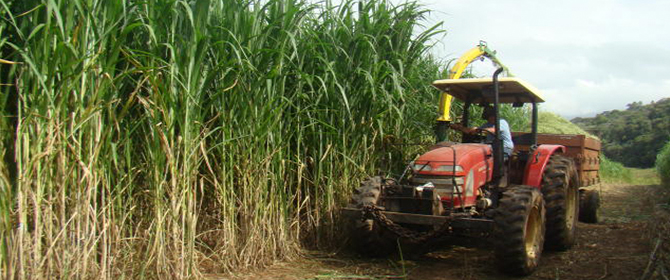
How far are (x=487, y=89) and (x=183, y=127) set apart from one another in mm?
2911

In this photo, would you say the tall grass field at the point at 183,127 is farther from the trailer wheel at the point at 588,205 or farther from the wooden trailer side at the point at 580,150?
the trailer wheel at the point at 588,205

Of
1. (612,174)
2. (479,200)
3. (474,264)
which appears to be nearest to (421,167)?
(479,200)

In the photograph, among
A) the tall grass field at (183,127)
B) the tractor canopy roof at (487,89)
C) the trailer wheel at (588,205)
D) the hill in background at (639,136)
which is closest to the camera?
the tall grass field at (183,127)

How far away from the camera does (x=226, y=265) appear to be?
13.0ft

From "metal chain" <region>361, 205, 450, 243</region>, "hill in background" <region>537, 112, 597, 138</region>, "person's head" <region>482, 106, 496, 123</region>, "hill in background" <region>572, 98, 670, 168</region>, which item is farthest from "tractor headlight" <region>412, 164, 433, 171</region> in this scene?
"hill in background" <region>572, 98, 670, 168</region>

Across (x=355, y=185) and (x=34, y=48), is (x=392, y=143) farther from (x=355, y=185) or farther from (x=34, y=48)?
(x=34, y=48)

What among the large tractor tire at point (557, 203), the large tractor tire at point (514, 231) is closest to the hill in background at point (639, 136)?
the large tractor tire at point (557, 203)

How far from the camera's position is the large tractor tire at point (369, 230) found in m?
4.46

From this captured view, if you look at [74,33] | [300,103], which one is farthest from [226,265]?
[74,33]

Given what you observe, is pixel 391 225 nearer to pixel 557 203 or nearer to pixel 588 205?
pixel 557 203

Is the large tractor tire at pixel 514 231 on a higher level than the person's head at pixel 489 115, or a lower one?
lower

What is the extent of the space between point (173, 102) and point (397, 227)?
1964mm

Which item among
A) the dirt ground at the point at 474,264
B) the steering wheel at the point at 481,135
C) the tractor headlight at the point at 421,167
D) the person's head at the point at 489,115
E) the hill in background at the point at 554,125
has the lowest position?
the dirt ground at the point at 474,264

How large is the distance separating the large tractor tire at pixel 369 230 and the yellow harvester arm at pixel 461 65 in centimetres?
155
